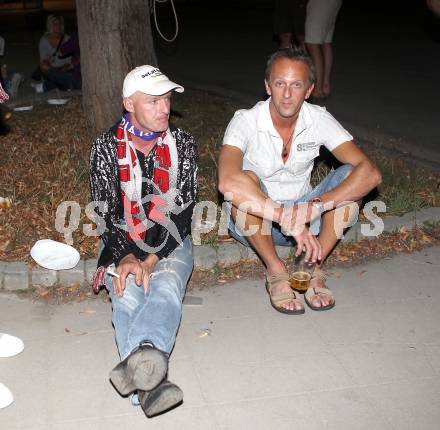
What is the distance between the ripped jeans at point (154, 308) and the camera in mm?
3434

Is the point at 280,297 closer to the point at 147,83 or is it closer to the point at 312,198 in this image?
the point at 312,198

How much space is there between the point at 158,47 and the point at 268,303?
10.8 metres

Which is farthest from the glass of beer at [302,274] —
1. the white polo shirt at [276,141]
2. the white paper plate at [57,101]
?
the white paper plate at [57,101]

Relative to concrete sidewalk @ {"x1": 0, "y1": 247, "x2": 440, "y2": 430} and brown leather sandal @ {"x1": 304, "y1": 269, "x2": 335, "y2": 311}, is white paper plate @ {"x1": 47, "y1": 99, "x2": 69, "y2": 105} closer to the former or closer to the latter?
concrete sidewalk @ {"x1": 0, "y1": 247, "x2": 440, "y2": 430}

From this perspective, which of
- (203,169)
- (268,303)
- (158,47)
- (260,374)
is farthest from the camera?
(158,47)

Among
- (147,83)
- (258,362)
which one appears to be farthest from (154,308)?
(147,83)

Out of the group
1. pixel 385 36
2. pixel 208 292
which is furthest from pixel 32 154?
pixel 385 36

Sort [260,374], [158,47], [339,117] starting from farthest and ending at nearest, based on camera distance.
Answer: [158,47] < [339,117] < [260,374]

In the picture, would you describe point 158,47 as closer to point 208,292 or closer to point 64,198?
point 64,198

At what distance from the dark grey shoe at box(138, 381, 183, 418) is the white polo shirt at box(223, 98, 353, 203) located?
5.53 feet

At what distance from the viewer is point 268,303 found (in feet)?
14.7

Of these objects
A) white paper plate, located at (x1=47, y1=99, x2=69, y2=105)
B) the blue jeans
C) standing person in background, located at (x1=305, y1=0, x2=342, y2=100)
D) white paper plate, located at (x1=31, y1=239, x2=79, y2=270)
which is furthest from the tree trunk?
the blue jeans

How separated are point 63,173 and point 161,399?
10.8ft

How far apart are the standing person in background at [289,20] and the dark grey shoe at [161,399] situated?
6613 mm
